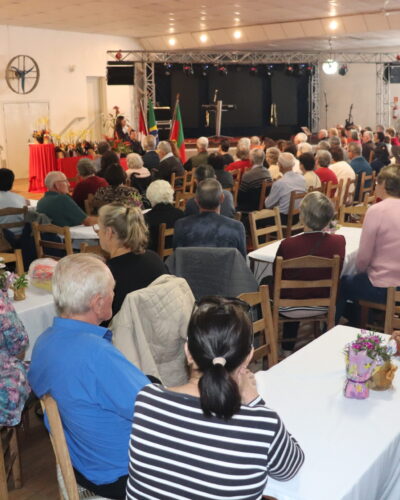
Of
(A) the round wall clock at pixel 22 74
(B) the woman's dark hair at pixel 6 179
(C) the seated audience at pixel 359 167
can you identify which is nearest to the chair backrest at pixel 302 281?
(B) the woman's dark hair at pixel 6 179

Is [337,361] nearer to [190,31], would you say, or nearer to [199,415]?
[199,415]

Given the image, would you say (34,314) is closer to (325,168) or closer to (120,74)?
(325,168)

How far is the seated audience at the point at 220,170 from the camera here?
7.91m

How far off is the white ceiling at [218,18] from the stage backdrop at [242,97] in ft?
11.2

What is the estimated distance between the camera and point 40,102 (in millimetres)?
15438

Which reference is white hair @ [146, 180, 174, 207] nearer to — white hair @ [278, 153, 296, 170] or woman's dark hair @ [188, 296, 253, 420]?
white hair @ [278, 153, 296, 170]

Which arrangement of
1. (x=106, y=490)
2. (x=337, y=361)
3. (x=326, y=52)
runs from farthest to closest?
(x=326, y=52) → (x=337, y=361) → (x=106, y=490)

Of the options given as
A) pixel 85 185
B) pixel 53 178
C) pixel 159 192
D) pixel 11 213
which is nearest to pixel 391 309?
pixel 159 192

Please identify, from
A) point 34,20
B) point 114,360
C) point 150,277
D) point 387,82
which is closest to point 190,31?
point 34,20

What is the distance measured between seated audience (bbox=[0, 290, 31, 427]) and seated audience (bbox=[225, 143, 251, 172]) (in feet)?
23.0

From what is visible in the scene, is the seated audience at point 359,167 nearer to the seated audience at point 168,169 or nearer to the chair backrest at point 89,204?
the seated audience at point 168,169

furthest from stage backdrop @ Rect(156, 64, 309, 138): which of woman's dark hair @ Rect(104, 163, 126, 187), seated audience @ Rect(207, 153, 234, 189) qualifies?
woman's dark hair @ Rect(104, 163, 126, 187)

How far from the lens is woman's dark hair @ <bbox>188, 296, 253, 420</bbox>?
164cm

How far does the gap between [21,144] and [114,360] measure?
45.5 ft
